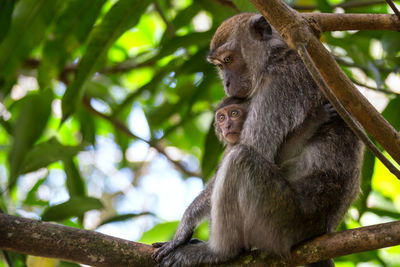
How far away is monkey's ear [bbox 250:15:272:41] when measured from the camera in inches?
196

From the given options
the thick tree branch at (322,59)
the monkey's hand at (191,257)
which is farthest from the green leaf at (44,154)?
the thick tree branch at (322,59)

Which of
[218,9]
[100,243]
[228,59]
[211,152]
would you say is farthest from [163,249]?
[218,9]

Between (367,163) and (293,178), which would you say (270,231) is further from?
(367,163)

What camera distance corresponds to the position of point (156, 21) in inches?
387

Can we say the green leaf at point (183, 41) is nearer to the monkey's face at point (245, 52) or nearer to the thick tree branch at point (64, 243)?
the monkey's face at point (245, 52)

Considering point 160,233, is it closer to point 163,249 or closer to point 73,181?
point 73,181

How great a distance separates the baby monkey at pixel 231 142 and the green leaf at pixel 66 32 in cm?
218

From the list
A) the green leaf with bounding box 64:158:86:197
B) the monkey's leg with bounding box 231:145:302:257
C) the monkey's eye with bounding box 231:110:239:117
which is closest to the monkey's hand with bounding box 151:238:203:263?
the monkey's leg with bounding box 231:145:302:257

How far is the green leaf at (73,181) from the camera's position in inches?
253

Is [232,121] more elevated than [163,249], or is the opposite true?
[232,121]

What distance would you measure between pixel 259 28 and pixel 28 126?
103 inches

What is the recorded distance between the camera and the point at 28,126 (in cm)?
523

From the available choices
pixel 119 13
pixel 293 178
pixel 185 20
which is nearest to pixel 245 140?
pixel 293 178

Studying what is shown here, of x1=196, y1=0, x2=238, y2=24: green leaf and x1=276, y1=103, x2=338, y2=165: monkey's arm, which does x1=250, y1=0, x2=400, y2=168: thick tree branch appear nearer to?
x1=276, y1=103, x2=338, y2=165: monkey's arm
